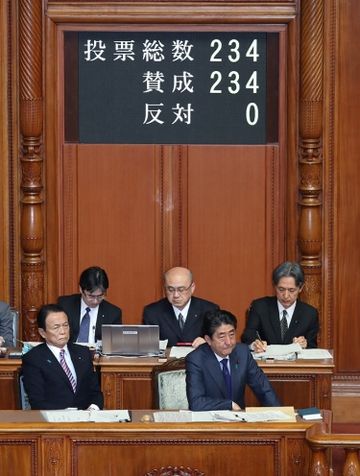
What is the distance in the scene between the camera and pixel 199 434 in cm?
643

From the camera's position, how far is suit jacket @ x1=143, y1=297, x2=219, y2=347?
27.5 ft

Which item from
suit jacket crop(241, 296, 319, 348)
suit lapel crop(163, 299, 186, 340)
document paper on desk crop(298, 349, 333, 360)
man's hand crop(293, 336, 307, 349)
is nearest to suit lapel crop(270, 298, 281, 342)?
suit jacket crop(241, 296, 319, 348)

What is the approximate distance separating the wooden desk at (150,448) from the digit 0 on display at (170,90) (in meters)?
3.33

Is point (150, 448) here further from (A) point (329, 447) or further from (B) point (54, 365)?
(B) point (54, 365)

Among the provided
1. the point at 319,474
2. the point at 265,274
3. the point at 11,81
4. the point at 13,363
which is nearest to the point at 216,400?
the point at 319,474

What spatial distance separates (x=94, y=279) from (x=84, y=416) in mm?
1857

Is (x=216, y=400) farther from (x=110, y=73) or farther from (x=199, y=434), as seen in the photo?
(x=110, y=73)

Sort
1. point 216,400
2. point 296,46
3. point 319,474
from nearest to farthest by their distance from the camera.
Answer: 1. point 319,474
2. point 216,400
3. point 296,46

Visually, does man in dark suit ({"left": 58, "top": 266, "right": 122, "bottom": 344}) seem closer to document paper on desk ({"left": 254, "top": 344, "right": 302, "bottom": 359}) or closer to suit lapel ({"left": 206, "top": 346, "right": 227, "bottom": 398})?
document paper on desk ({"left": 254, "top": 344, "right": 302, "bottom": 359})

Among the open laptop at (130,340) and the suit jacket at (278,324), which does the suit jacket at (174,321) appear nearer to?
the suit jacket at (278,324)

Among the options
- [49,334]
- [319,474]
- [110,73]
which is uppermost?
[110,73]

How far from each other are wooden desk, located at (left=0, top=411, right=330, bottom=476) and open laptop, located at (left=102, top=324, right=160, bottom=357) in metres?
1.48

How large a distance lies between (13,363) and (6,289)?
1.52 metres

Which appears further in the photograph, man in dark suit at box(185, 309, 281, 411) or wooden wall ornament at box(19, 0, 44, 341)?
wooden wall ornament at box(19, 0, 44, 341)
